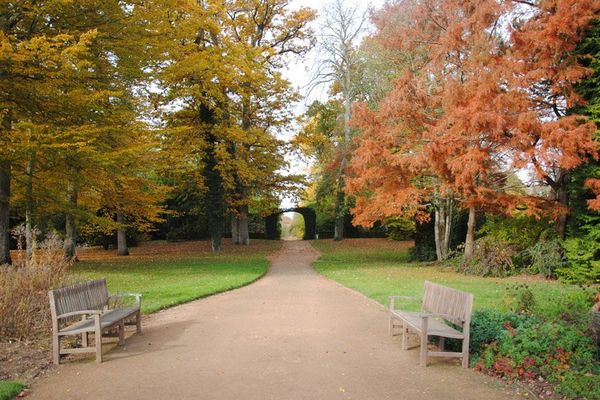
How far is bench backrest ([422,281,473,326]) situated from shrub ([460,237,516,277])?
9.10 meters

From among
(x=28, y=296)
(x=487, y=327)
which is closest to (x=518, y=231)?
(x=487, y=327)

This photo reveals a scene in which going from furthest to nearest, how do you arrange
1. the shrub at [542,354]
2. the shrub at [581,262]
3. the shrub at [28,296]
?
the shrub at [581,262] → the shrub at [28,296] → the shrub at [542,354]

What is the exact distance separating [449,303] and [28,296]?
658cm

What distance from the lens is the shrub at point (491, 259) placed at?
15070 millimetres

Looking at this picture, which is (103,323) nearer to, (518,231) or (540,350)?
(540,350)

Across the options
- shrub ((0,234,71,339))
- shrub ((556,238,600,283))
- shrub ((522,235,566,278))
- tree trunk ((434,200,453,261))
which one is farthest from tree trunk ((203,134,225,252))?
shrub ((556,238,600,283))

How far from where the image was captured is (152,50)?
15.6 meters

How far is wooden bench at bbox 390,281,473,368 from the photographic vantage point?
18.5 ft

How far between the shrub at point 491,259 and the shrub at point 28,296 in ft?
41.6

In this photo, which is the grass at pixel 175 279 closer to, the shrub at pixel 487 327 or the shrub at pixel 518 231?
the shrub at pixel 487 327

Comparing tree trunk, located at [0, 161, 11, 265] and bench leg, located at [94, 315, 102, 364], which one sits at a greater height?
tree trunk, located at [0, 161, 11, 265]

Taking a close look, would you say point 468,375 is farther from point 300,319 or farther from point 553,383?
point 300,319

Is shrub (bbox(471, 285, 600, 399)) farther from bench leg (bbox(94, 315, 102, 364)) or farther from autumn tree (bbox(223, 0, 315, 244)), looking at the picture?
autumn tree (bbox(223, 0, 315, 244))

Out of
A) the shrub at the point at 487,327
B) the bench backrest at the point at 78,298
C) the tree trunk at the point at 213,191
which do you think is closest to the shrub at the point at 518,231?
the shrub at the point at 487,327
